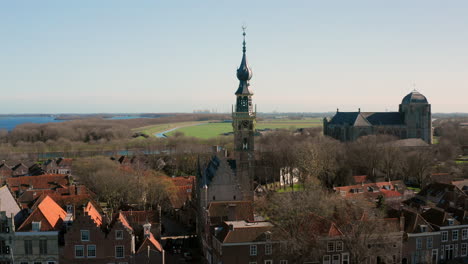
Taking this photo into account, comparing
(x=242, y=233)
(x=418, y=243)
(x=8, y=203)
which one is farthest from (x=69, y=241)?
(x=418, y=243)

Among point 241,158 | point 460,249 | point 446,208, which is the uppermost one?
point 241,158

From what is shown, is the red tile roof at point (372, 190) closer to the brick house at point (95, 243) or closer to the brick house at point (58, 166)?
the brick house at point (95, 243)

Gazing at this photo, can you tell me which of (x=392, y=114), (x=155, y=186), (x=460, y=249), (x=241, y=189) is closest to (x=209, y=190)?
(x=241, y=189)

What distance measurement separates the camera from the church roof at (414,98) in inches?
5477

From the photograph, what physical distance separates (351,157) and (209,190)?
57235 millimetres

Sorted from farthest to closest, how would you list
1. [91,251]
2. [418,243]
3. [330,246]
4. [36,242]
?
[418,243] < [330,246] < [91,251] < [36,242]

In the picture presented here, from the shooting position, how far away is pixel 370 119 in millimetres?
143625

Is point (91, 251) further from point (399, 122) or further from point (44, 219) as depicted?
point (399, 122)

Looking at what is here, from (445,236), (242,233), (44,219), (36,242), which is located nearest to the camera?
(36,242)

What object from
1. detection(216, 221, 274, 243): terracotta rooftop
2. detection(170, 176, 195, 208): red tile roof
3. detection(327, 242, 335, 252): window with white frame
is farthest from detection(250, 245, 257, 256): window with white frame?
detection(170, 176, 195, 208): red tile roof

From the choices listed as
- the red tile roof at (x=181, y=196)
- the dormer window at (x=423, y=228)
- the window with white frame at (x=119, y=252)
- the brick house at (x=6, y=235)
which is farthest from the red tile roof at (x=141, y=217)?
the dormer window at (x=423, y=228)

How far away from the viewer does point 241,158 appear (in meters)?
61.6

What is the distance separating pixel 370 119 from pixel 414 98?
14759 millimetres

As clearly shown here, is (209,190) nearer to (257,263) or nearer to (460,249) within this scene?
(257,263)
